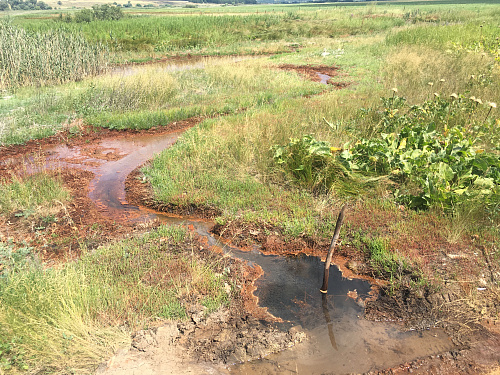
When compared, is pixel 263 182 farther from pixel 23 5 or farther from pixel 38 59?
pixel 23 5

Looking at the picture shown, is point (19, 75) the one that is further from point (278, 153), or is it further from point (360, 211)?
point (360, 211)

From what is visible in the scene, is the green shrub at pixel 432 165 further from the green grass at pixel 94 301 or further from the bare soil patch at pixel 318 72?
the bare soil patch at pixel 318 72

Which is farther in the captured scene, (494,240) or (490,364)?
(494,240)

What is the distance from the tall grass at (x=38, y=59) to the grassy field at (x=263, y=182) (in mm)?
95

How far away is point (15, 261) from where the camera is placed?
405cm

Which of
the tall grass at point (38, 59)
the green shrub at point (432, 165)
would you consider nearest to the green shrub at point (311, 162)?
the green shrub at point (432, 165)

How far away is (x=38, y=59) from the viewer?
12469 millimetres

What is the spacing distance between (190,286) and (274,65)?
14.2 metres

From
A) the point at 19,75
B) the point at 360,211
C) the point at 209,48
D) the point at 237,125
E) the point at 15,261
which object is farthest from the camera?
the point at 209,48

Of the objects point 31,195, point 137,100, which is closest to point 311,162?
point 31,195

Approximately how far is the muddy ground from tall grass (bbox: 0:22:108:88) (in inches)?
365

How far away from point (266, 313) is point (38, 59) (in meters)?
13.0

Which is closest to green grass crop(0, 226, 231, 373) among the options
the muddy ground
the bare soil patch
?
the muddy ground

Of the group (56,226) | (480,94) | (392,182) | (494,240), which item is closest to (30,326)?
(56,226)
